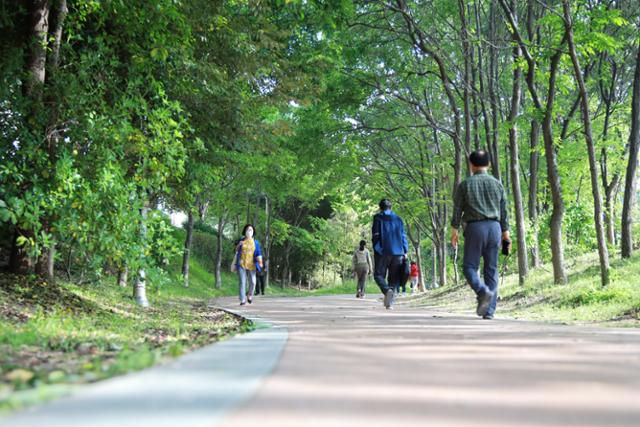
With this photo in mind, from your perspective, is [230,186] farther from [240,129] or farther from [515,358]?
[515,358]

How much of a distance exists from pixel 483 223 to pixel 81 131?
218 inches

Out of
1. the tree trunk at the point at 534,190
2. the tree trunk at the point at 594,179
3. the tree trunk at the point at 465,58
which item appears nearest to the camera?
the tree trunk at the point at 594,179

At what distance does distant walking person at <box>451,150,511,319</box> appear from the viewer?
8711 millimetres

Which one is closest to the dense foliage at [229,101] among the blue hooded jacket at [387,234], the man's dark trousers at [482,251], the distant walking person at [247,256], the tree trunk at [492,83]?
the tree trunk at [492,83]

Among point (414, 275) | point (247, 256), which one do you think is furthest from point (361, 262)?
point (414, 275)

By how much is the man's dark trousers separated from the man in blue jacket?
3843 mm

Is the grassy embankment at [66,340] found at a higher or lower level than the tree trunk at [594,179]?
lower

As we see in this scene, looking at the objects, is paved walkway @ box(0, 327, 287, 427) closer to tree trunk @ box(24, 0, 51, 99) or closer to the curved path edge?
the curved path edge

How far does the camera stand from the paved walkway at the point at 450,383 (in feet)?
7.97

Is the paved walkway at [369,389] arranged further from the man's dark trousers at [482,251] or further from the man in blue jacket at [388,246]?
the man in blue jacket at [388,246]

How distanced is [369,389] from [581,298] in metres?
9.17

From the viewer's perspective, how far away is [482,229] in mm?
8719

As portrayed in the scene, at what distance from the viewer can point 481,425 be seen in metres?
2.33

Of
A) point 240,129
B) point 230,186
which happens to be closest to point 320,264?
point 230,186
